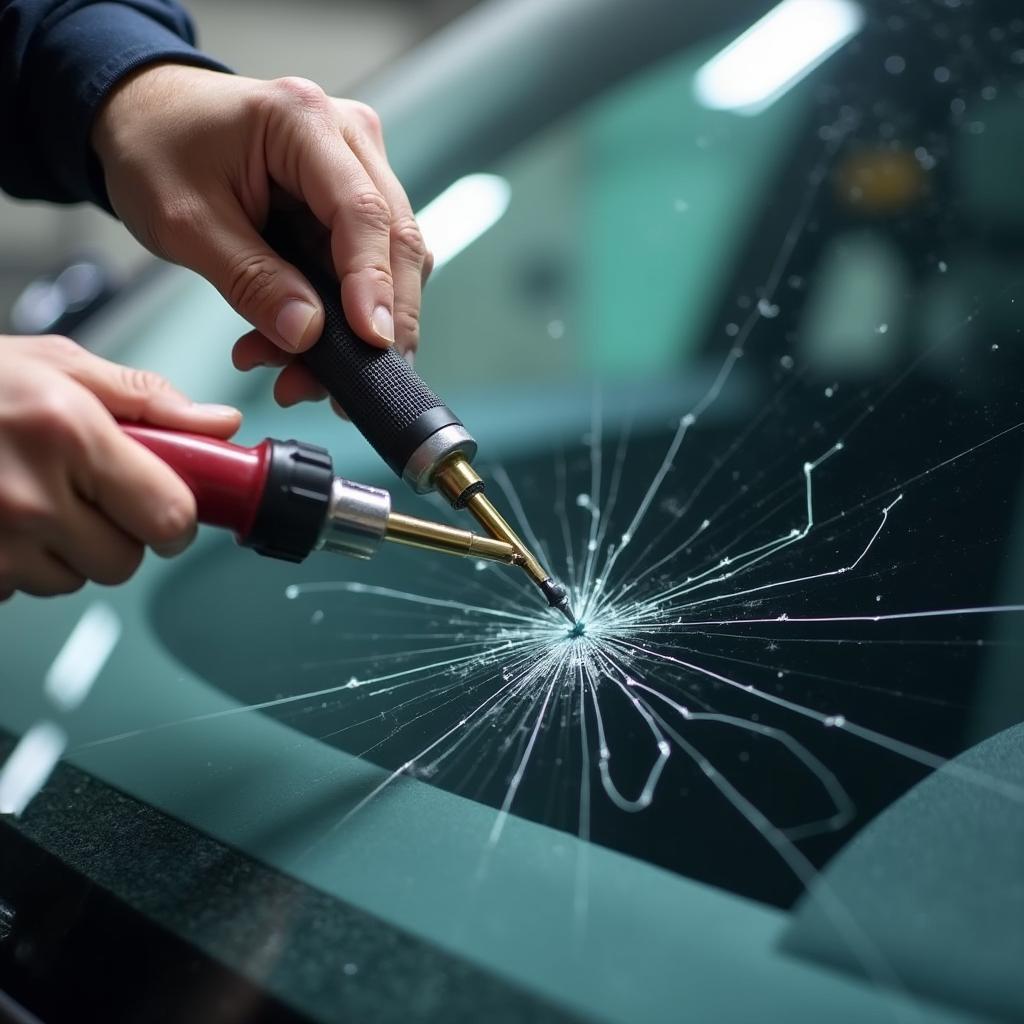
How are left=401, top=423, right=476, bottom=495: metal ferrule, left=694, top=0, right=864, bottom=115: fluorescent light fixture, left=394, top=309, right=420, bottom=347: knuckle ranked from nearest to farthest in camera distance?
left=401, top=423, right=476, bottom=495: metal ferrule
left=394, top=309, right=420, bottom=347: knuckle
left=694, top=0, right=864, bottom=115: fluorescent light fixture

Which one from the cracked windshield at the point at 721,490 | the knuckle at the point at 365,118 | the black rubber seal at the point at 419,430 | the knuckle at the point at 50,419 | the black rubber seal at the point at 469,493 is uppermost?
the knuckle at the point at 365,118

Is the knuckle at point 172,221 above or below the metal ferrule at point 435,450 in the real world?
above

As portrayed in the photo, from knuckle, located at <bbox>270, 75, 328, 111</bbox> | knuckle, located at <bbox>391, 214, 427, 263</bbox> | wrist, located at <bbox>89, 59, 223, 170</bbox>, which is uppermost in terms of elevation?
wrist, located at <bbox>89, 59, 223, 170</bbox>

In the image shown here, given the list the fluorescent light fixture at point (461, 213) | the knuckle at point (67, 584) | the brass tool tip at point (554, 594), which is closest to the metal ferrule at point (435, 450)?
the brass tool tip at point (554, 594)

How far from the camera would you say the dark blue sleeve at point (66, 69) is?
828 millimetres

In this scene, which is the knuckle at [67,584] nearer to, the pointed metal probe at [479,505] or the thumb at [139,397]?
the thumb at [139,397]

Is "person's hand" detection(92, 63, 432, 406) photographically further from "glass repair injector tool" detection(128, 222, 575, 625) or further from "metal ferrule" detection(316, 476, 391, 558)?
"metal ferrule" detection(316, 476, 391, 558)

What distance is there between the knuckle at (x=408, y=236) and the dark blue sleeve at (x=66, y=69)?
0.22m

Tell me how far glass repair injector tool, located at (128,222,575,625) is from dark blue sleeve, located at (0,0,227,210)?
236 mm

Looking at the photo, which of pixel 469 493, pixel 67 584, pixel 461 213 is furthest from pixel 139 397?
pixel 461 213

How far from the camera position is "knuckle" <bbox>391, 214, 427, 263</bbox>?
78 cm

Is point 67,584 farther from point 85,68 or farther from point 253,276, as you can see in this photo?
point 85,68

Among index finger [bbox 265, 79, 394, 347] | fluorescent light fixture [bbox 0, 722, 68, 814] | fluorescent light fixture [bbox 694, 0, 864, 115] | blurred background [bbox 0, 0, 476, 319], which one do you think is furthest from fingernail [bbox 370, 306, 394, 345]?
blurred background [bbox 0, 0, 476, 319]

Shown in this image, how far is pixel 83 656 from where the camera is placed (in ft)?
2.38
